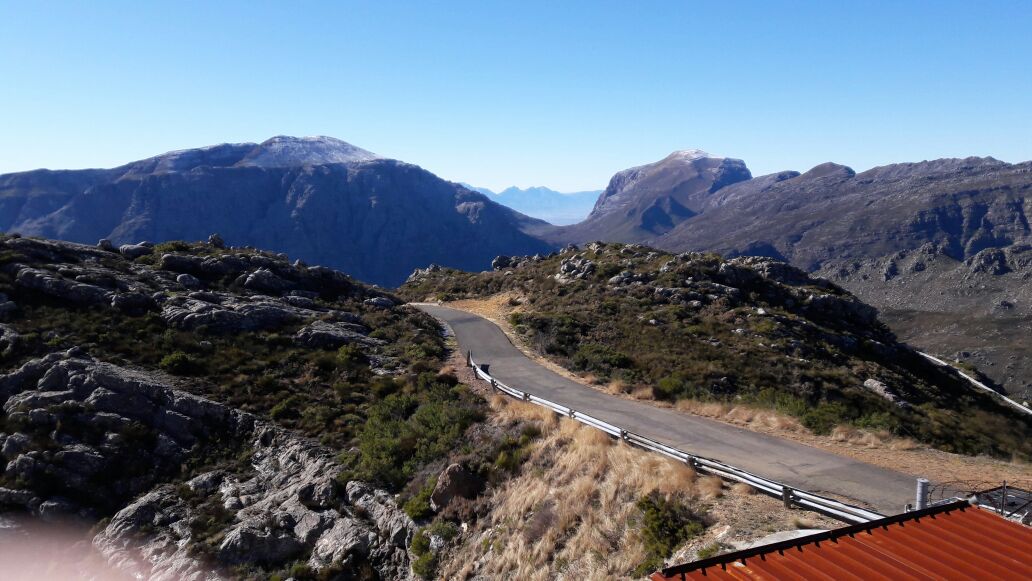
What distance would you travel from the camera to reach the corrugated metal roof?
745cm

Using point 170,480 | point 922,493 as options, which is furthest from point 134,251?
point 922,493

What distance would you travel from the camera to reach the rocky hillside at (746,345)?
25.1m

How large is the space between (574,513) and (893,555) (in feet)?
21.7

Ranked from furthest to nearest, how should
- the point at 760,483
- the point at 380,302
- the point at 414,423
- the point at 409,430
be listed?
the point at 380,302, the point at 414,423, the point at 409,430, the point at 760,483

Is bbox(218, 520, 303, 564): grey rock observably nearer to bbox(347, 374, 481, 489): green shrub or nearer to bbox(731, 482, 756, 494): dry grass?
bbox(347, 374, 481, 489): green shrub

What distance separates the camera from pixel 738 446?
53.1 ft

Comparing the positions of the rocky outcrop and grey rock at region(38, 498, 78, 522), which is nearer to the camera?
the rocky outcrop

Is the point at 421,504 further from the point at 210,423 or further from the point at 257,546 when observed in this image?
the point at 210,423

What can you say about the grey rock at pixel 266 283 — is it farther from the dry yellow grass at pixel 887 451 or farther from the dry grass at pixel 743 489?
the dry grass at pixel 743 489

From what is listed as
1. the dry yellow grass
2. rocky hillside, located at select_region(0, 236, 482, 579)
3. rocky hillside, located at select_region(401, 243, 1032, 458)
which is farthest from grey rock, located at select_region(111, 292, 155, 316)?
the dry yellow grass

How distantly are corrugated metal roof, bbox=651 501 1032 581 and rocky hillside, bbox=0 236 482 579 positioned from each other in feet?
32.0

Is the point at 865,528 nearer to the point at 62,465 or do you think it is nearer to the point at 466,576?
the point at 466,576

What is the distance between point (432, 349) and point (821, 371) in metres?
22.9

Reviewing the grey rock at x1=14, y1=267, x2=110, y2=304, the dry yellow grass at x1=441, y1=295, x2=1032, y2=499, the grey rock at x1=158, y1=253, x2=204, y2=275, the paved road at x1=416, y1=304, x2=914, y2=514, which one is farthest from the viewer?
the grey rock at x1=158, y1=253, x2=204, y2=275
